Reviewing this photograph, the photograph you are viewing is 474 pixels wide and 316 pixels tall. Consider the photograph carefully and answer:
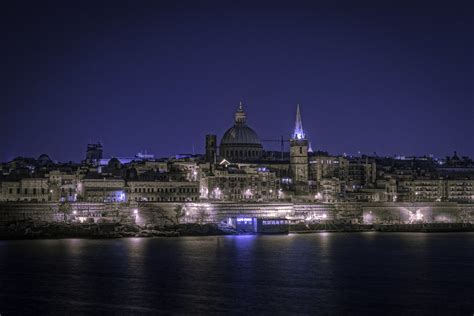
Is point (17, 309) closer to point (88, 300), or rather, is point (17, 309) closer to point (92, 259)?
point (88, 300)

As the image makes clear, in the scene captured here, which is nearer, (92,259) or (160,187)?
(92,259)

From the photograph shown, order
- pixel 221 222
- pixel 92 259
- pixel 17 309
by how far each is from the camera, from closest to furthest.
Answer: pixel 17 309, pixel 92 259, pixel 221 222

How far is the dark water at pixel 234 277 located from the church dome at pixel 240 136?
99.0ft

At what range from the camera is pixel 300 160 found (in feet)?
223

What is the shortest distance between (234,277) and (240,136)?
43.1 m

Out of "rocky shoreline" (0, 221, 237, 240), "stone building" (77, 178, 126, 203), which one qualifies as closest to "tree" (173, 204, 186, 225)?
"rocky shoreline" (0, 221, 237, 240)

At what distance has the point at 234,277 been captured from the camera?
95.1 ft

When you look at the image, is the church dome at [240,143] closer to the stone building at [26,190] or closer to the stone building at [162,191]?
the stone building at [162,191]

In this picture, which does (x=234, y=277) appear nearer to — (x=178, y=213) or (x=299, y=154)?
(x=178, y=213)

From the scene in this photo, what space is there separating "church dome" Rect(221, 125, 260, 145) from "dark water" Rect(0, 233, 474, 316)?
30175 millimetres

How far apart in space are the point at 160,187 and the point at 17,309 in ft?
106

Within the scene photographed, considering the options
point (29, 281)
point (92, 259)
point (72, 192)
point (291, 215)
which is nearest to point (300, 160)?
point (291, 215)

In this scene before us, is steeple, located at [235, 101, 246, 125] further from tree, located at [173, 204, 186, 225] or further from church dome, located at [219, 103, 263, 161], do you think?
tree, located at [173, 204, 186, 225]

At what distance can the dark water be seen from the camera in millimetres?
23641
